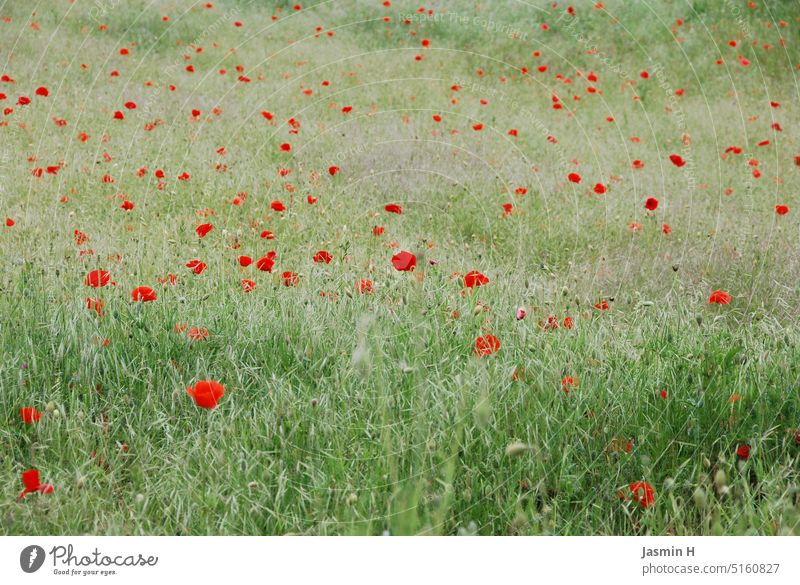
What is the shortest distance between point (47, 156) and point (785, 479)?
161 inches

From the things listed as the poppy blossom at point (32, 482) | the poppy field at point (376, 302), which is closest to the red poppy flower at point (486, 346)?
the poppy field at point (376, 302)

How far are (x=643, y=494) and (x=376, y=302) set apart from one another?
1.09 meters

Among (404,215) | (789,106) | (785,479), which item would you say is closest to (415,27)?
(789,106)

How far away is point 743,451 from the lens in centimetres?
176

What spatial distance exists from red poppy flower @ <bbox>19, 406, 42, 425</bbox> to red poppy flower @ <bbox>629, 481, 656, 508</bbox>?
4.72 ft

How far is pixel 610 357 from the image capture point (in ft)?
7.07

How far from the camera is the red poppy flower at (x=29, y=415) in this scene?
1.79 meters

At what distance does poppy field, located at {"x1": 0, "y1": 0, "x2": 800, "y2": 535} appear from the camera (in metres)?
1.64

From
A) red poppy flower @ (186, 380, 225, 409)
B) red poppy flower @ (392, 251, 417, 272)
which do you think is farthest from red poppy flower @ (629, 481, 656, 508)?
red poppy flower @ (186, 380, 225, 409)

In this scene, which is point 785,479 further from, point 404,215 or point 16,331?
point 404,215

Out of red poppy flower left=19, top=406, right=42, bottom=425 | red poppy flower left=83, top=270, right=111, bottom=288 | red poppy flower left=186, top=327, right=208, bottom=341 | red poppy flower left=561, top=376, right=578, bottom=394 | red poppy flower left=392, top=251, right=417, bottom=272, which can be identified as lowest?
red poppy flower left=561, top=376, right=578, bottom=394

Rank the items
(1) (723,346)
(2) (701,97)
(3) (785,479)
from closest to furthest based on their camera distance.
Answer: (3) (785,479) < (1) (723,346) < (2) (701,97)

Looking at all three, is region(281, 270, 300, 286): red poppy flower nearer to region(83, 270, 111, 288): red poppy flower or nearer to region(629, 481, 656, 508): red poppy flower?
region(83, 270, 111, 288): red poppy flower
